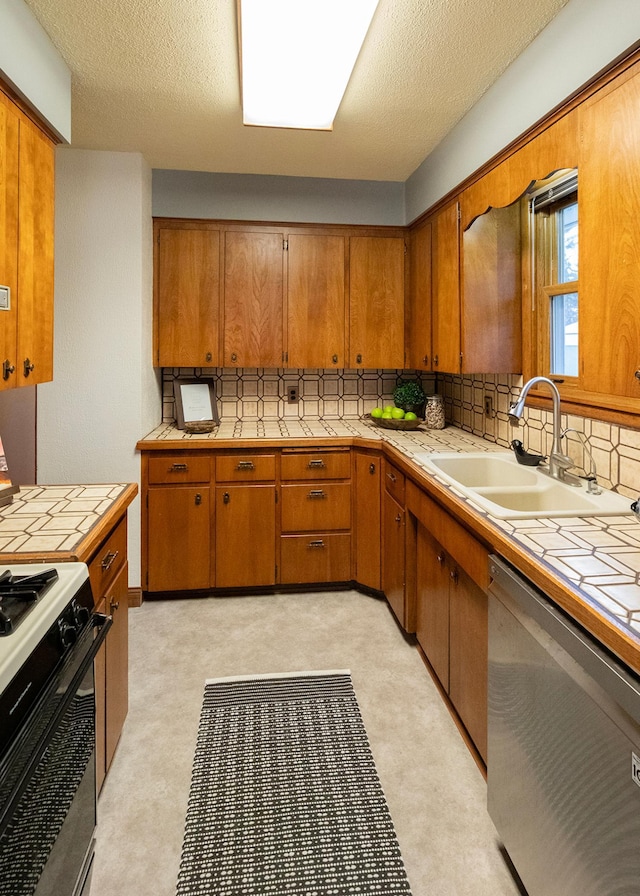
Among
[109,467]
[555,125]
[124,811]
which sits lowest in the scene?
[124,811]

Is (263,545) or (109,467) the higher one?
(109,467)

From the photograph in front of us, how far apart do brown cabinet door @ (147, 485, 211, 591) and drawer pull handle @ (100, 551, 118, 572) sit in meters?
1.44

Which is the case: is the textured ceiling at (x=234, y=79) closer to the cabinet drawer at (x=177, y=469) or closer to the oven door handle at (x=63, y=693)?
the cabinet drawer at (x=177, y=469)

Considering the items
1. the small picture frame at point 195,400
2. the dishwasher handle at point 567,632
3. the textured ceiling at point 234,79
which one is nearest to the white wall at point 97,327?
the textured ceiling at point 234,79

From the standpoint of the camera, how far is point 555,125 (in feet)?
6.64

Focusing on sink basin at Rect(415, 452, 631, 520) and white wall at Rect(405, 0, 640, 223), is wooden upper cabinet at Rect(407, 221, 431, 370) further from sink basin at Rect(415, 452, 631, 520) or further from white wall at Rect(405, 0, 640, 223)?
sink basin at Rect(415, 452, 631, 520)

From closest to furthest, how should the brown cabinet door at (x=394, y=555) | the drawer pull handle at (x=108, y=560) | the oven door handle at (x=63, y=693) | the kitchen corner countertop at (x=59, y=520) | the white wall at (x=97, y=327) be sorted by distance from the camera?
1. the oven door handle at (x=63, y=693)
2. the kitchen corner countertop at (x=59, y=520)
3. the drawer pull handle at (x=108, y=560)
4. the brown cabinet door at (x=394, y=555)
5. the white wall at (x=97, y=327)

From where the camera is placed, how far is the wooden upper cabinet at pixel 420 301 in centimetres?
348

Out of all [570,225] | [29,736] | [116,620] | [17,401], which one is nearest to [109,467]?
[17,401]

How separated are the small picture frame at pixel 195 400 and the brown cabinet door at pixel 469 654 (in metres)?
2.11

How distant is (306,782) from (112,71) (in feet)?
9.23

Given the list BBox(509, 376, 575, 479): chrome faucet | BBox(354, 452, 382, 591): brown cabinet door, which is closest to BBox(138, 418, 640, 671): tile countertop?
BBox(509, 376, 575, 479): chrome faucet

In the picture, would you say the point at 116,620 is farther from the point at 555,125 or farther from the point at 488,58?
the point at 488,58

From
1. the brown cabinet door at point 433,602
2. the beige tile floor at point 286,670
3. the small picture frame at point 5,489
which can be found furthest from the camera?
the brown cabinet door at point 433,602
